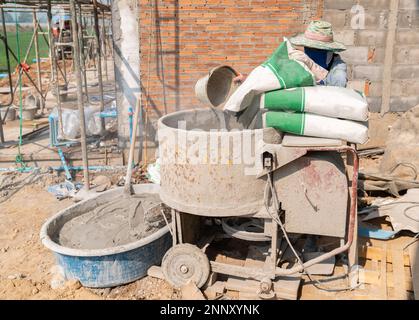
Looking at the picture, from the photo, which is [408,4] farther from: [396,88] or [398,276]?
[398,276]

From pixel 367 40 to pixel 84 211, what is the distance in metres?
4.45

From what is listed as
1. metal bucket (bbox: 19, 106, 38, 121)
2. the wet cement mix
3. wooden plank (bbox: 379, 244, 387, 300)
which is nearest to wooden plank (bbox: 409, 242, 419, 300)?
wooden plank (bbox: 379, 244, 387, 300)

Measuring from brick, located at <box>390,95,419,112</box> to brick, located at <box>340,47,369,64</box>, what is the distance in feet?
2.41

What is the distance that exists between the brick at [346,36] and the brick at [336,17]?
0.09 metres

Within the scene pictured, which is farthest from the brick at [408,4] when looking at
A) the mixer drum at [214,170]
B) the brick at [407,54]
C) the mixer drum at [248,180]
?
the mixer drum at [214,170]

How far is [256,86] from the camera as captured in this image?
3217 millimetres

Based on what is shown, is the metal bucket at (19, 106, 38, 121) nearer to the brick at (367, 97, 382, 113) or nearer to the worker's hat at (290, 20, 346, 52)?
the brick at (367, 97, 382, 113)

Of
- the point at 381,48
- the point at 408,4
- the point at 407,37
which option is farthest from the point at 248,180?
the point at 408,4

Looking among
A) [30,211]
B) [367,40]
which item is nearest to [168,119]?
[30,211]

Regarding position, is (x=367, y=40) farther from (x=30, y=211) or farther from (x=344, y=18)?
(x=30, y=211)

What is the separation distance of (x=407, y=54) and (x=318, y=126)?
3894mm

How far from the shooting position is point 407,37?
614cm

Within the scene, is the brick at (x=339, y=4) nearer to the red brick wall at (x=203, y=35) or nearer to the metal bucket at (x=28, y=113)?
the red brick wall at (x=203, y=35)

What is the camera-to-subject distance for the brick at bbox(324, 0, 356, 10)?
6023 millimetres
